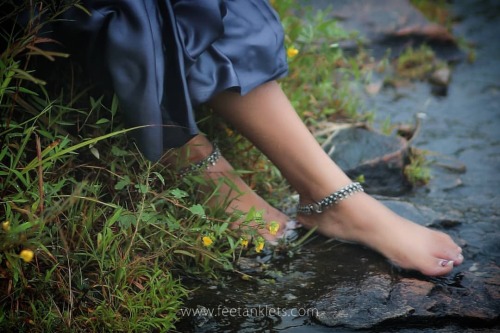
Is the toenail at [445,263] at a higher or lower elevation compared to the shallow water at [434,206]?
higher

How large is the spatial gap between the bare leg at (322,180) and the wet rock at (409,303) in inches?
3.8

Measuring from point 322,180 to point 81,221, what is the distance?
817mm

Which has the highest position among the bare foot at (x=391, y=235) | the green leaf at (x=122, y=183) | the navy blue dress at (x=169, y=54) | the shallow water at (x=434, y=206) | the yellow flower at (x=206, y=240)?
the navy blue dress at (x=169, y=54)

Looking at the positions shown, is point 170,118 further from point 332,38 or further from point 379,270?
point 332,38

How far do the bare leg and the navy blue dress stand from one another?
0.34ft

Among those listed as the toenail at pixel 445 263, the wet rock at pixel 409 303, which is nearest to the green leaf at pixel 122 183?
the wet rock at pixel 409 303

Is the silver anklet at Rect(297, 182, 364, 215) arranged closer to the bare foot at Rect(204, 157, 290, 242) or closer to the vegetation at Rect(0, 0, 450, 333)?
the bare foot at Rect(204, 157, 290, 242)

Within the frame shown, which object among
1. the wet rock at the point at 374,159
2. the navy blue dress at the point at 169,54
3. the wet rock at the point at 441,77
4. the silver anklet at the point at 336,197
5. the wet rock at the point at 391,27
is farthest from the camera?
the wet rock at the point at 391,27

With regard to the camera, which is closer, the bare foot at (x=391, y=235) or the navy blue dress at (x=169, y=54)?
the navy blue dress at (x=169, y=54)

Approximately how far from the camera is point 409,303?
1.61 m

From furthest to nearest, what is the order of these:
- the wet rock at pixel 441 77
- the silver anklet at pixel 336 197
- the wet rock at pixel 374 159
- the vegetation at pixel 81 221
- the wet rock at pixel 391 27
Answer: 1. the wet rock at pixel 391 27
2. the wet rock at pixel 441 77
3. the wet rock at pixel 374 159
4. the silver anklet at pixel 336 197
5. the vegetation at pixel 81 221

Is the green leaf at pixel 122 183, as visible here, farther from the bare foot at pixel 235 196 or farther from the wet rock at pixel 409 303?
the wet rock at pixel 409 303

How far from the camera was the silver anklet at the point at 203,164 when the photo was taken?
1827 mm

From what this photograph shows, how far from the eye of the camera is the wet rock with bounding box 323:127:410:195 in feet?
7.94
